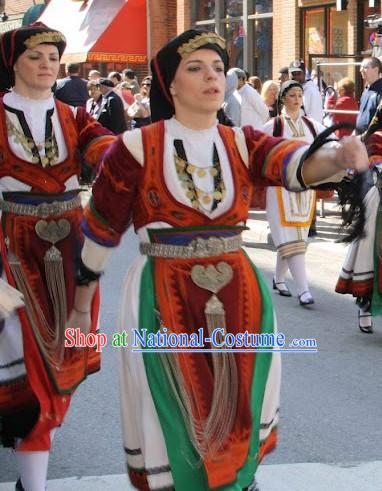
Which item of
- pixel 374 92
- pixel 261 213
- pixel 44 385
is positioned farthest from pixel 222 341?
pixel 261 213

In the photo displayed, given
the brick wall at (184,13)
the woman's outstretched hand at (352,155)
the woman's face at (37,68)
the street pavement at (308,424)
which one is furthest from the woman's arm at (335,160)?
the brick wall at (184,13)

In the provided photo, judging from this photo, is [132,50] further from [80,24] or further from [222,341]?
[222,341]

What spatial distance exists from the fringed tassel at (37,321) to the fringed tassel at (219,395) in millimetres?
1089

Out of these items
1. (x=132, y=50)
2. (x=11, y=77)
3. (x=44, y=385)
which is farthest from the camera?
(x=132, y=50)

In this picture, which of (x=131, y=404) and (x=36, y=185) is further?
(x=36, y=185)

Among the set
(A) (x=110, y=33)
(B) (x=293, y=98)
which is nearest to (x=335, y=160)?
(B) (x=293, y=98)

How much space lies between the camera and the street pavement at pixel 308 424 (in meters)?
4.43

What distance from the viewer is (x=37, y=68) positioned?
14.6 ft

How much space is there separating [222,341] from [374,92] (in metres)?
7.41

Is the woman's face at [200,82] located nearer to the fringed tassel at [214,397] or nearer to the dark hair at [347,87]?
the fringed tassel at [214,397]

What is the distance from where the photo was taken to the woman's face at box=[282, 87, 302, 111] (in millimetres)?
8141

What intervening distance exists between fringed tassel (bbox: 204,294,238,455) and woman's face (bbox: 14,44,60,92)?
1.60 metres

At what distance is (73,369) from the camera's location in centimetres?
437

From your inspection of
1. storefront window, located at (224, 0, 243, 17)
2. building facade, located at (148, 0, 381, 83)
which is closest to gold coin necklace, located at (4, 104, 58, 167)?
building facade, located at (148, 0, 381, 83)
